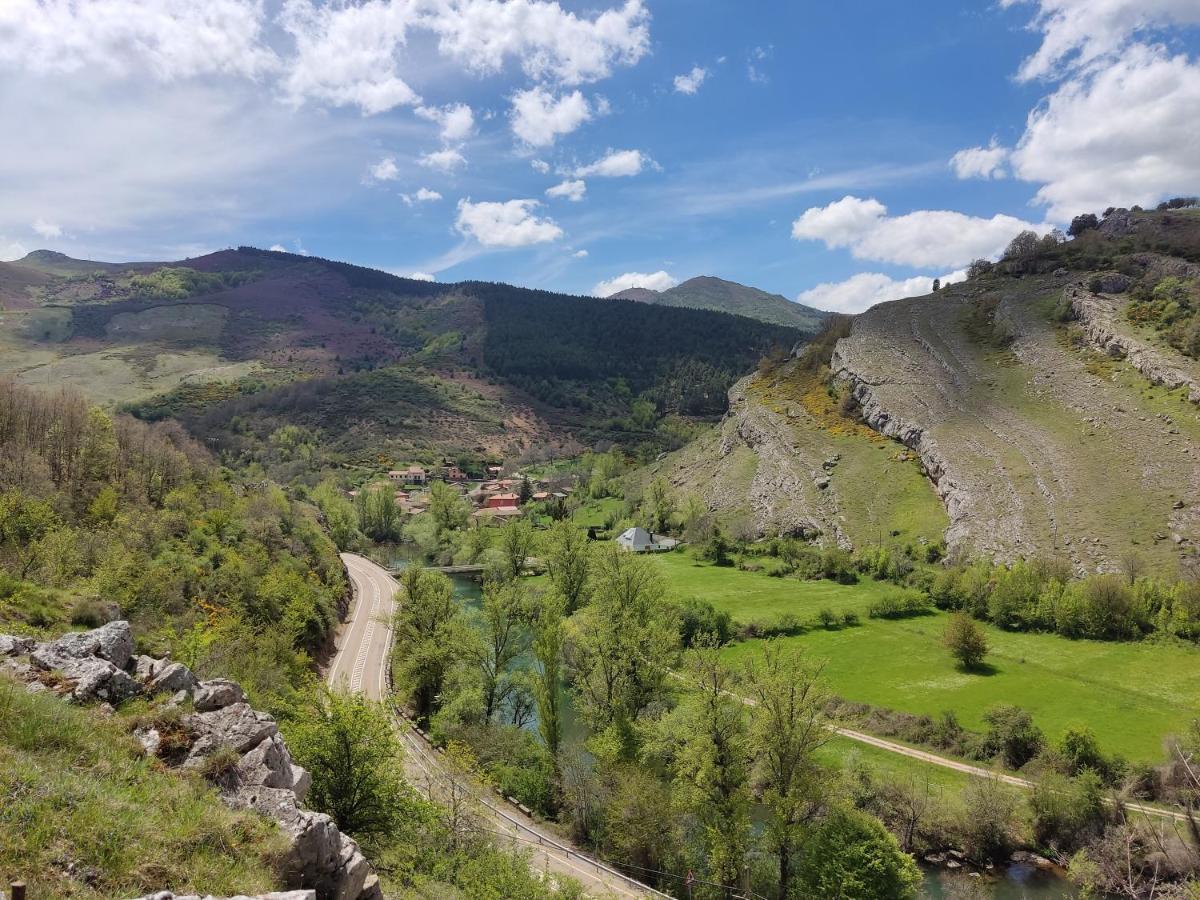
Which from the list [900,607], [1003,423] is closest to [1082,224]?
[1003,423]

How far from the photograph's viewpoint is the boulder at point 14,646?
13.3m

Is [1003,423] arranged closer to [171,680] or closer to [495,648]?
[495,648]

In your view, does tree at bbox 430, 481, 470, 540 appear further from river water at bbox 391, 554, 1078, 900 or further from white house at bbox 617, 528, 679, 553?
river water at bbox 391, 554, 1078, 900

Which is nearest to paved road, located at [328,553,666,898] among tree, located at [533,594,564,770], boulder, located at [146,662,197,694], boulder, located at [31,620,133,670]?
tree, located at [533,594,564,770]

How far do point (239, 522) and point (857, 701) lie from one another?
46231 mm

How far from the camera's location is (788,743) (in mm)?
23906

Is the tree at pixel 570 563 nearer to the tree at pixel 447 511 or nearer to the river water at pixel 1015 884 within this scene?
the river water at pixel 1015 884

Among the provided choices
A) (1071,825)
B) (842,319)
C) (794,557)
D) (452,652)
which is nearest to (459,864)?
(452,652)

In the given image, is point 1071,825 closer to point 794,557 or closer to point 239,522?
point 794,557

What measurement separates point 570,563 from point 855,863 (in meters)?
33.3

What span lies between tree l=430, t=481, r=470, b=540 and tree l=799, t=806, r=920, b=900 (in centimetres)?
7967

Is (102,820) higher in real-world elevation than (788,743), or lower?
higher

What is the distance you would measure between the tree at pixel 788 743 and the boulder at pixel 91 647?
20438 millimetres

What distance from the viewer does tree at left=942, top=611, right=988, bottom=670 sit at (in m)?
46.2
